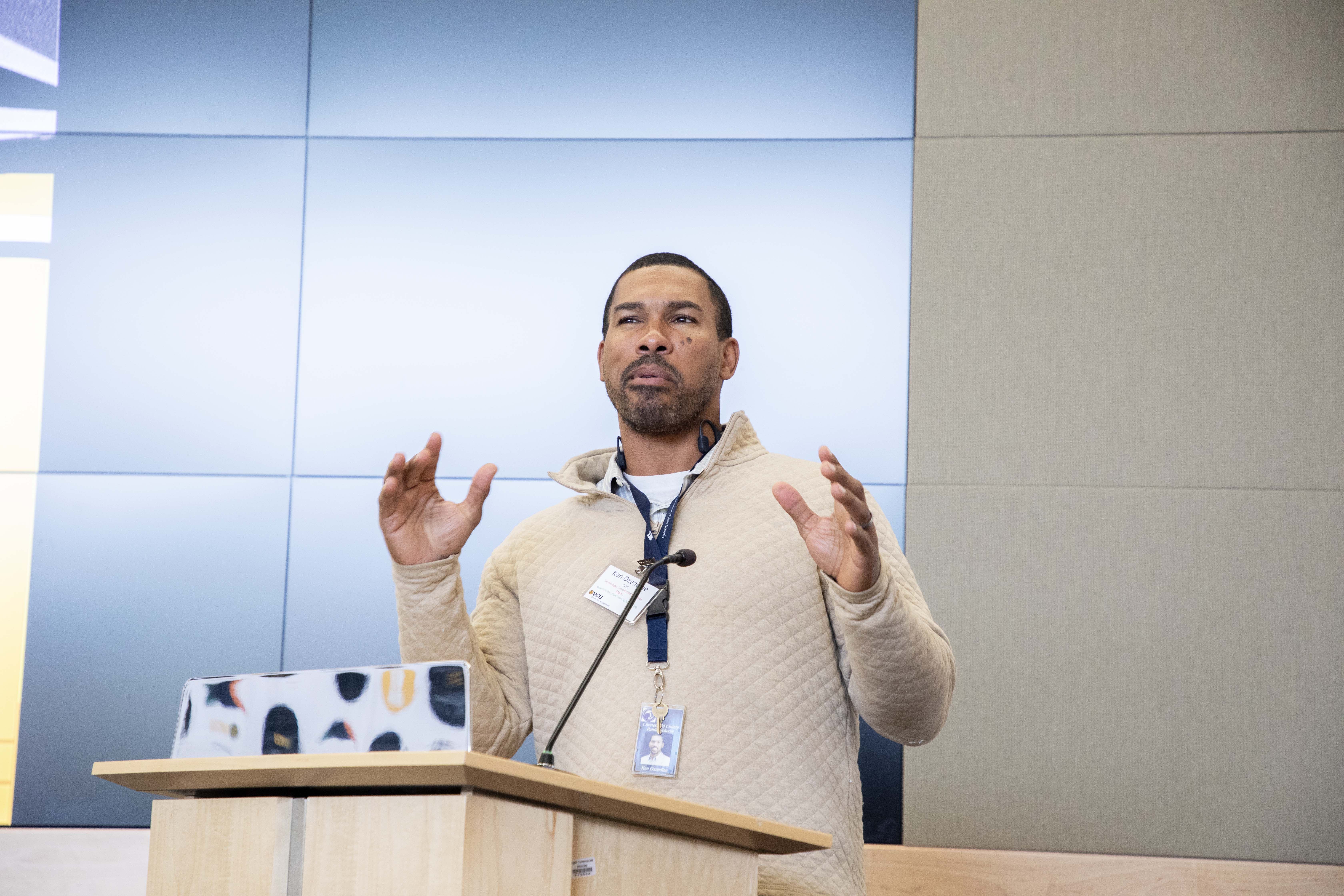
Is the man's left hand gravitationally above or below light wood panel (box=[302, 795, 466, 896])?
above

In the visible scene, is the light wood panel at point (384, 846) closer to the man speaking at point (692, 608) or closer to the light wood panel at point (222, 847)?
the light wood panel at point (222, 847)

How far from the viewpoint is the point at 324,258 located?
3289 millimetres

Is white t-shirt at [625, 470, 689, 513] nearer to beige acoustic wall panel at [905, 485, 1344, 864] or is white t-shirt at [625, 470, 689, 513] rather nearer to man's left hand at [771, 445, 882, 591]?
man's left hand at [771, 445, 882, 591]

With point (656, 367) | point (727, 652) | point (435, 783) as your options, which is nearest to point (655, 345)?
A: point (656, 367)

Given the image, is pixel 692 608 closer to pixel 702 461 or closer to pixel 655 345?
pixel 702 461

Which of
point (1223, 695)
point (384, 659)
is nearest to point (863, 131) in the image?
point (1223, 695)

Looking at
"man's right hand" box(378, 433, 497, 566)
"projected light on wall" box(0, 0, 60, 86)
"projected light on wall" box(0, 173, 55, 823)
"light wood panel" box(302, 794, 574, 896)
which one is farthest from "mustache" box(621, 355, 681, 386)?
"projected light on wall" box(0, 0, 60, 86)

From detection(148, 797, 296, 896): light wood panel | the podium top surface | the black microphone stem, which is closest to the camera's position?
the podium top surface

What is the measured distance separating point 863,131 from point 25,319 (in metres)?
2.44

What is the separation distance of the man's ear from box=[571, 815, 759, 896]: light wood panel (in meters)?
1.14

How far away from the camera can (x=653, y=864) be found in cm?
122

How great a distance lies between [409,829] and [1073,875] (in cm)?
230

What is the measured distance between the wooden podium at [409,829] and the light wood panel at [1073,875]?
1.79m

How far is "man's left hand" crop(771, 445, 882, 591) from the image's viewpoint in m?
1.46
